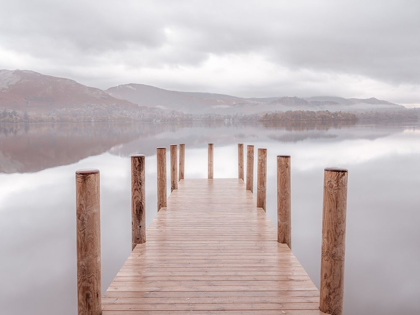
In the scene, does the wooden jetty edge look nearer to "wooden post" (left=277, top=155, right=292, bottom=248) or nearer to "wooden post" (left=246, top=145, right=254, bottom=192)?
"wooden post" (left=277, top=155, right=292, bottom=248)

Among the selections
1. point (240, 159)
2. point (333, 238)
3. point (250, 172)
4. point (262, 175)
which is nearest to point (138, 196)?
point (333, 238)

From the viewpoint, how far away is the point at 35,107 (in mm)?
186875

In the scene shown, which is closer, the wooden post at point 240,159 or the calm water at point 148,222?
the calm water at point 148,222

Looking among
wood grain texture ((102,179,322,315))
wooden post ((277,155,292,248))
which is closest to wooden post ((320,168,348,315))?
wood grain texture ((102,179,322,315))

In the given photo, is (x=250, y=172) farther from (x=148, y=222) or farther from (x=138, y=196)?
(x=148, y=222)

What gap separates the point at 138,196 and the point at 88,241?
1895mm

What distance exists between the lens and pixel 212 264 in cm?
402

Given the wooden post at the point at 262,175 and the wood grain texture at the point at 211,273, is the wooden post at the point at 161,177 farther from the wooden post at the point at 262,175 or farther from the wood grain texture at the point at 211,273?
the wooden post at the point at 262,175

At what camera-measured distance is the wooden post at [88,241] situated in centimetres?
272

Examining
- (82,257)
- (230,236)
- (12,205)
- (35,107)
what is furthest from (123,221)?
(35,107)

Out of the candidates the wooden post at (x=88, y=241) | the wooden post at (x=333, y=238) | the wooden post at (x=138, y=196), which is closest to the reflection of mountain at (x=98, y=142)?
the wooden post at (x=138, y=196)

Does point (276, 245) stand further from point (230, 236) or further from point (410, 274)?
point (410, 274)

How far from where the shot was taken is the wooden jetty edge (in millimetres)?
2811

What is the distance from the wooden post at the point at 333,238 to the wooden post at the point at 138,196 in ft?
9.26
